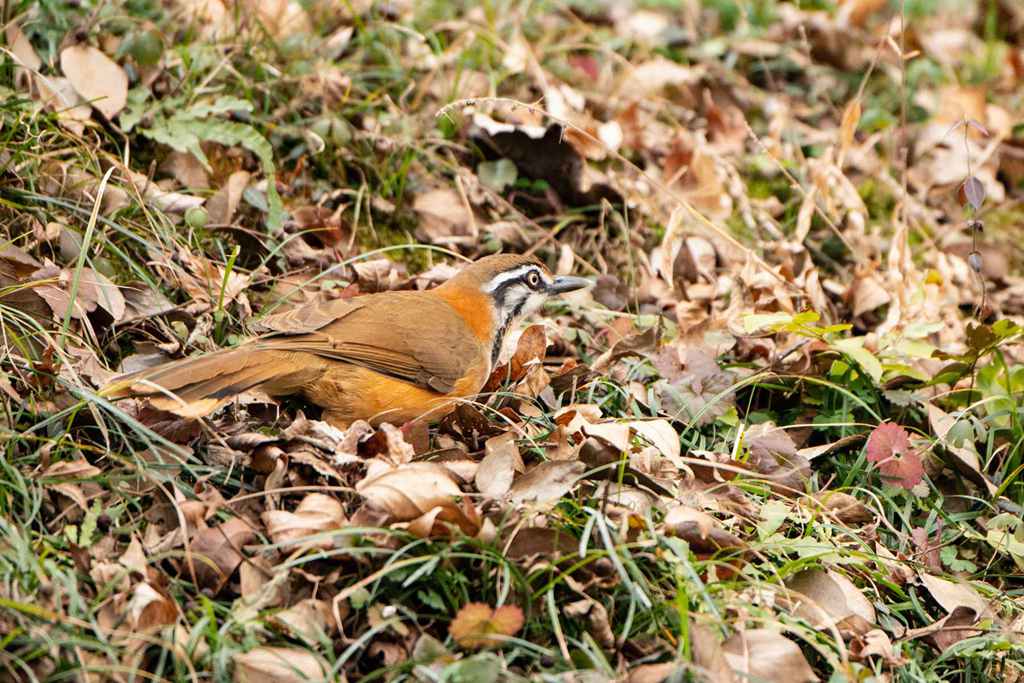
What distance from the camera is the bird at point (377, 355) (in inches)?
164

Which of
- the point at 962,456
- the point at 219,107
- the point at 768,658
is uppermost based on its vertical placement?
the point at 219,107

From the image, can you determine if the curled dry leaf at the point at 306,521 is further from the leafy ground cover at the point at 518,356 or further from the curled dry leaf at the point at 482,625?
the curled dry leaf at the point at 482,625

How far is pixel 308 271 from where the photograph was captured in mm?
5926

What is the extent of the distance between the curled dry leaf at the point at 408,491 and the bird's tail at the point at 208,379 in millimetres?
685

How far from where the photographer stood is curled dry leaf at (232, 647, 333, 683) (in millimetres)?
3385

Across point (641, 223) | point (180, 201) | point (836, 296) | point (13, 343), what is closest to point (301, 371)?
point (13, 343)

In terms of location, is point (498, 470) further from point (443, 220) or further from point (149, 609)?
point (443, 220)

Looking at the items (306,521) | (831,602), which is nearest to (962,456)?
(831,602)

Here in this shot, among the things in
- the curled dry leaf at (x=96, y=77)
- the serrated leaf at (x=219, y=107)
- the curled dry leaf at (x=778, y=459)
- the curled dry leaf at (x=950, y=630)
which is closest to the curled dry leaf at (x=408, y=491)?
the curled dry leaf at (x=778, y=459)

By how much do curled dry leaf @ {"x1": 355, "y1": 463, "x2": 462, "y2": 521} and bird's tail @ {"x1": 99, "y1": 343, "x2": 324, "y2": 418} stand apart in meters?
0.68

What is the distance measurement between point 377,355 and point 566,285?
1.23 m

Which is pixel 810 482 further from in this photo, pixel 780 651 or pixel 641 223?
pixel 641 223

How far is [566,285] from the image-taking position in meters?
5.71

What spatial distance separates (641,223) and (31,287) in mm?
3795
